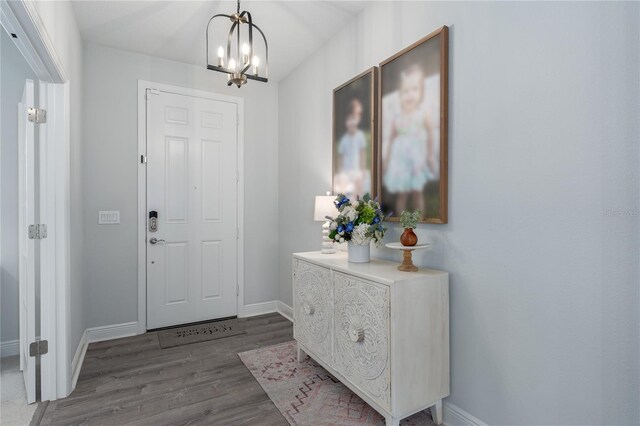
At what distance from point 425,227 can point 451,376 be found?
85 cm

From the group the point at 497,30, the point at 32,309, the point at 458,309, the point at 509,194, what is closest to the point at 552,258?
the point at 509,194

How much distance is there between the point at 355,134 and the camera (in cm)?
270

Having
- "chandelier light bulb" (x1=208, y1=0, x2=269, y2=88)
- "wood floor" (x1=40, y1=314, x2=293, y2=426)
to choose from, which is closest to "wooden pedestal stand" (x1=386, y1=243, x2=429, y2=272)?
"wood floor" (x1=40, y1=314, x2=293, y2=426)

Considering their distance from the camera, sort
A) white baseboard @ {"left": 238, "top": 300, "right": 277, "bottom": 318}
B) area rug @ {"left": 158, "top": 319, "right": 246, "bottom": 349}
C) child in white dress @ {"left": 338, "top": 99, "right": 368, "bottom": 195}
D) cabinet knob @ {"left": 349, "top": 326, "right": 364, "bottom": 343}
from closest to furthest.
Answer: cabinet knob @ {"left": 349, "top": 326, "right": 364, "bottom": 343}
child in white dress @ {"left": 338, "top": 99, "right": 368, "bottom": 195}
area rug @ {"left": 158, "top": 319, "right": 246, "bottom": 349}
white baseboard @ {"left": 238, "top": 300, "right": 277, "bottom": 318}

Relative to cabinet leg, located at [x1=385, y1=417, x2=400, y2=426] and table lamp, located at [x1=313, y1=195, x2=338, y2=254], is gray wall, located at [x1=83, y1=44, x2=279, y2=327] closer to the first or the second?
table lamp, located at [x1=313, y1=195, x2=338, y2=254]

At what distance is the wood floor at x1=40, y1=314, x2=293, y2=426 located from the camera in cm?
198

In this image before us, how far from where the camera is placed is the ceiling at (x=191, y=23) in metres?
2.55

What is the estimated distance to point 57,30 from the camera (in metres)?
2.03

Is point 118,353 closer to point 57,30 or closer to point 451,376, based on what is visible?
point 57,30

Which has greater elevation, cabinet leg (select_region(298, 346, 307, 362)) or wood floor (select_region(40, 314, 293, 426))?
cabinet leg (select_region(298, 346, 307, 362))

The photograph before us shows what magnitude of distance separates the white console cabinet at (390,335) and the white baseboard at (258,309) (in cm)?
185

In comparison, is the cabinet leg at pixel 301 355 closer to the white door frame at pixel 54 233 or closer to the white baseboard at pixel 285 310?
the white baseboard at pixel 285 310

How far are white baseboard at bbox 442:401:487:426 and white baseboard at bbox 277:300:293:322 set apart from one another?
202 cm

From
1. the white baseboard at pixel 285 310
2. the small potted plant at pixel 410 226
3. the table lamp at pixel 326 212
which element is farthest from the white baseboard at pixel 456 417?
the white baseboard at pixel 285 310
